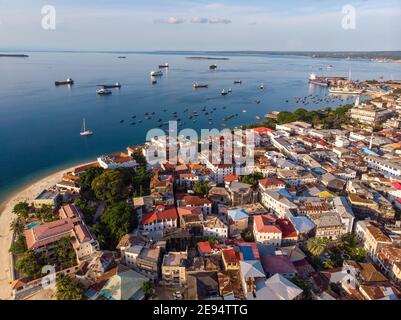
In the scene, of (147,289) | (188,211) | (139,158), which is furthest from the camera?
(139,158)

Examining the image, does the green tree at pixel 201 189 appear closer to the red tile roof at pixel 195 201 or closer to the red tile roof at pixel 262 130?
the red tile roof at pixel 195 201

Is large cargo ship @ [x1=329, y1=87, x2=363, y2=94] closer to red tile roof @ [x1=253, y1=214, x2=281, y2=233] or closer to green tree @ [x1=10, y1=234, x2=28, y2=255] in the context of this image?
red tile roof @ [x1=253, y1=214, x2=281, y2=233]

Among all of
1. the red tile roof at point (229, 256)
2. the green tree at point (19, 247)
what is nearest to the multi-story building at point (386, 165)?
the red tile roof at point (229, 256)

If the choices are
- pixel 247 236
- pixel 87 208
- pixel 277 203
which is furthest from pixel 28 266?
pixel 277 203

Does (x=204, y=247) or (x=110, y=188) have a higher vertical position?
(x=110, y=188)

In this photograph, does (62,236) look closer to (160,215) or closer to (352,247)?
(160,215)

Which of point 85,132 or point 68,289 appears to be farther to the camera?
point 85,132
